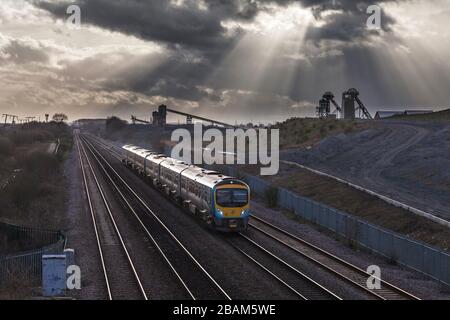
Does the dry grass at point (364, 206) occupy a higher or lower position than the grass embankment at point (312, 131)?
lower

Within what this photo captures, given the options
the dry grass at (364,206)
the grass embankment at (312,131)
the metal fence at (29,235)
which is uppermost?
the grass embankment at (312,131)

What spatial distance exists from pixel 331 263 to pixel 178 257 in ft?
22.6

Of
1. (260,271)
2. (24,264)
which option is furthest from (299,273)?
(24,264)

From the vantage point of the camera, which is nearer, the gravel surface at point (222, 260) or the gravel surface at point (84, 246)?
the gravel surface at point (222, 260)

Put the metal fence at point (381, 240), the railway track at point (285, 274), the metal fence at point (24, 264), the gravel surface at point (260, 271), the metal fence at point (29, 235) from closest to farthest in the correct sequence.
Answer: the railway track at point (285, 274) → the gravel surface at point (260, 271) → the metal fence at point (24, 264) → the metal fence at point (381, 240) → the metal fence at point (29, 235)

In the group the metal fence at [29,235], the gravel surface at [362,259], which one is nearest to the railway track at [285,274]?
the gravel surface at [362,259]

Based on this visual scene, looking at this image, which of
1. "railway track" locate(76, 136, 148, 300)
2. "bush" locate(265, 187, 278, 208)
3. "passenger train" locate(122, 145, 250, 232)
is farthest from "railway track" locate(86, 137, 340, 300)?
"bush" locate(265, 187, 278, 208)

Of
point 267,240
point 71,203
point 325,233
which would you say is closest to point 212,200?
point 267,240

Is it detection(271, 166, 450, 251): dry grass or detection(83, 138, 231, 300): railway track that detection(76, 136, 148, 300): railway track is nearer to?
detection(83, 138, 231, 300): railway track

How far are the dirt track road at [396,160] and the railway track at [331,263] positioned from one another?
344 inches

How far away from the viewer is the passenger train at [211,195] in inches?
1169

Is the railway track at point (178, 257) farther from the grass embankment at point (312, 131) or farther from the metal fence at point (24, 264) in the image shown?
the grass embankment at point (312, 131)

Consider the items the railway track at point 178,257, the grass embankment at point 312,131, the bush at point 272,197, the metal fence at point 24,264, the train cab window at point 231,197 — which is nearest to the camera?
the railway track at point 178,257
